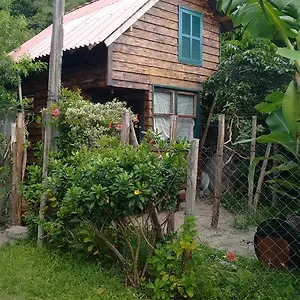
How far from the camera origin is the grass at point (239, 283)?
11.3 ft

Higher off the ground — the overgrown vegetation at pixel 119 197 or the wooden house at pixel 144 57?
the wooden house at pixel 144 57

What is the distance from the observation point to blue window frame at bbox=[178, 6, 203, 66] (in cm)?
953

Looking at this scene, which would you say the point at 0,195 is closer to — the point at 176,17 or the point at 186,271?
the point at 186,271

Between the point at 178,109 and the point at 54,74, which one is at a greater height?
the point at 178,109

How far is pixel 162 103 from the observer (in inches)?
362

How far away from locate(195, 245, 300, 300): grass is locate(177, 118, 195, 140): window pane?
573cm

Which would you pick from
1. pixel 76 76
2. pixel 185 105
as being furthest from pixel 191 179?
pixel 185 105

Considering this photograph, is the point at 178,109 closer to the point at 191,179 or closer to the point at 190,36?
the point at 190,36

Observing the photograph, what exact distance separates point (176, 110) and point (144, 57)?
151 cm

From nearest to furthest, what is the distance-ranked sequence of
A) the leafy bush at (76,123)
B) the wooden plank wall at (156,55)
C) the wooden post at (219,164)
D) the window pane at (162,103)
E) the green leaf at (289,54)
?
the green leaf at (289,54) → the leafy bush at (76,123) → the wooden post at (219,164) → the wooden plank wall at (156,55) → the window pane at (162,103)

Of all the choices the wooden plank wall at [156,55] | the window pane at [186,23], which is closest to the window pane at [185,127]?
the wooden plank wall at [156,55]

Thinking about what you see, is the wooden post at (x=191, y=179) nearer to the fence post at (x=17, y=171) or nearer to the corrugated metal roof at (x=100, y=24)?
the fence post at (x=17, y=171)

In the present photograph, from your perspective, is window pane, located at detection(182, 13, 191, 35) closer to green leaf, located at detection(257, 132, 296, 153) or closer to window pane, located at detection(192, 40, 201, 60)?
window pane, located at detection(192, 40, 201, 60)

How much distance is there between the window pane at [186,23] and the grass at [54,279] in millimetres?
6798
